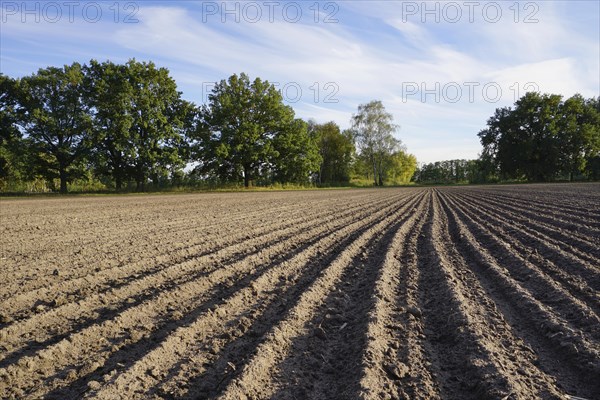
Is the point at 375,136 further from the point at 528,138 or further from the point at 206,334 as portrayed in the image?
the point at 206,334

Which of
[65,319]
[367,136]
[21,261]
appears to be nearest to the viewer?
[65,319]

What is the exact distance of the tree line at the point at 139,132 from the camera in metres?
33.9

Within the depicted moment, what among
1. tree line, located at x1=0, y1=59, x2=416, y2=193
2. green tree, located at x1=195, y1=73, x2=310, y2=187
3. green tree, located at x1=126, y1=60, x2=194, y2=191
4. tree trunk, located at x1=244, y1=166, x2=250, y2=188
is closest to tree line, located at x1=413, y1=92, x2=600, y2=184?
tree line, located at x1=0, y1=59, x2=416, y2=193

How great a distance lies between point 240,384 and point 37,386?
1.47 metres

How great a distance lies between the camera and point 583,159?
55438mm

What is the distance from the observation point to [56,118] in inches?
1337

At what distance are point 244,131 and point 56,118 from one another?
55.3ft

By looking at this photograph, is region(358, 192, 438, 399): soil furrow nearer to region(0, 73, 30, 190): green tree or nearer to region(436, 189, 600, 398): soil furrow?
region(436, 189, 600, 398): soil furrow

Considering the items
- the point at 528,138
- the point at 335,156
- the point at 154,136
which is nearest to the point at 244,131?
the point at 154,136

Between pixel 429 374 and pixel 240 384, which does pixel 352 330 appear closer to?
pixel 429 374

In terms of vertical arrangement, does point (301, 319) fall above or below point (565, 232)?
below

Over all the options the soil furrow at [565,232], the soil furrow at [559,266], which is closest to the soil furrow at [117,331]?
the soil furrow at [559,266]

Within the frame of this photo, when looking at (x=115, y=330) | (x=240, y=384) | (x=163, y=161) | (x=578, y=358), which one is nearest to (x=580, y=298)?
(x=578, y=358)

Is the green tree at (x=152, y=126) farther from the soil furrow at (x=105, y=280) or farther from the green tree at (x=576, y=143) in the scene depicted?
the green tree at (x=576, y=143)
